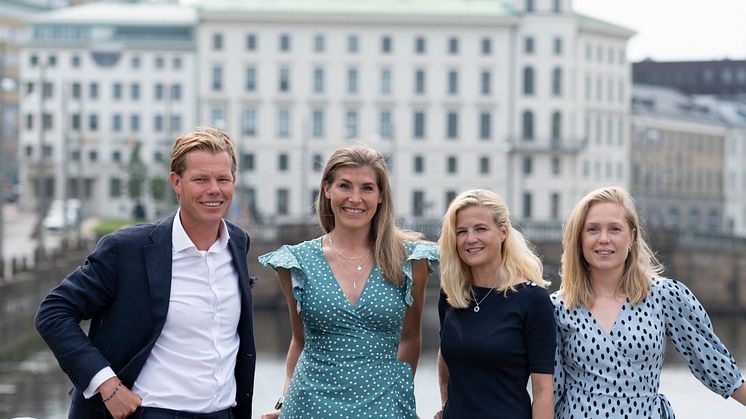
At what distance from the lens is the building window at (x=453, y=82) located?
102m

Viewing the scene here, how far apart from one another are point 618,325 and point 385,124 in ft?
315

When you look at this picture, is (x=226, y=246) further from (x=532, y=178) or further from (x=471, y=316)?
(x=532, y=178)

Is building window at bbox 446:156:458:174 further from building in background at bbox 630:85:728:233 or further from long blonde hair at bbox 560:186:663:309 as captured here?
long blonde hair at bbox 560:186:663:309

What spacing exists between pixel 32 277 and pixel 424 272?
32.3m

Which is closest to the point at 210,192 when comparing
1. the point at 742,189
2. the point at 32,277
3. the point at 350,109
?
the point at 32,277

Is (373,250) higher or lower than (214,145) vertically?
lower

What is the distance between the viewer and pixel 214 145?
236 inches

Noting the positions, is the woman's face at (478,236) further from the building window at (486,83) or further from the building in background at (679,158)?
the building in background at (679,158)

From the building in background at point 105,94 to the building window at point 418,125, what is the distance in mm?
13956

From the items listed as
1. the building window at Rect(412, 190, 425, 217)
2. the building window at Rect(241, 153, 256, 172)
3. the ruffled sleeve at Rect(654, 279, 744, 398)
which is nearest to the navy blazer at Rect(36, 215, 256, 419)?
the ruffled sleeve at Rect(654, 279, 744, 398)

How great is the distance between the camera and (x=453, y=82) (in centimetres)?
10181

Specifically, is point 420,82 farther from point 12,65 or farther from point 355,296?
point 355,296

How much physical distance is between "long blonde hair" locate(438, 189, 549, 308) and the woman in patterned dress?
0.18 m

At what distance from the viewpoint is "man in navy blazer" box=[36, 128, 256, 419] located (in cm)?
580
